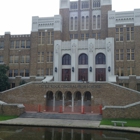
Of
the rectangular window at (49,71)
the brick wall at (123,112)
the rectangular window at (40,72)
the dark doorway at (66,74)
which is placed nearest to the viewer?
the brick wall at (123,112)

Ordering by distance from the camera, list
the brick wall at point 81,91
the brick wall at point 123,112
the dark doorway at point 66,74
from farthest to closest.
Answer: the dark doorway at point 66,74 → the brick wall at point 81,91 → the brick wall at point 123,112

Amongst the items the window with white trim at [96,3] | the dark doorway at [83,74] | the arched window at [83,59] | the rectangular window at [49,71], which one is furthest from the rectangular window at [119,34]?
the rectangular window at [49,71]

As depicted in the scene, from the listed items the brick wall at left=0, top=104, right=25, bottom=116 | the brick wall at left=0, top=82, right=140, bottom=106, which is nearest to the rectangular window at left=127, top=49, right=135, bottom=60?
the brick wall at left=0, top=82, right=140, bottom=106

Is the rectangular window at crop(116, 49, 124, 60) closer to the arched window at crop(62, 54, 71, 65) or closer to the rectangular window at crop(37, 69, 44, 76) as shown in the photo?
the arched window at crop(62, 54, 71, 65)

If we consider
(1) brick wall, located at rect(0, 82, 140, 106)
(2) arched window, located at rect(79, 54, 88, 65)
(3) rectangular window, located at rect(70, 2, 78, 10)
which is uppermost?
(3) rectangular window, located at rect(70, 2, 78, 10)

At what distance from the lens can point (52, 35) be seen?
4400 cm

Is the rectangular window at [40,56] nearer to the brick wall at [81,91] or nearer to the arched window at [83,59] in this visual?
the arched window at [83,59]

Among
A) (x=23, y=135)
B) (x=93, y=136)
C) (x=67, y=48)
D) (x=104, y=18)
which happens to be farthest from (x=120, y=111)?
A: (x=104, y=18)

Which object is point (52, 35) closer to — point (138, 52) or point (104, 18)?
point (104, 18)

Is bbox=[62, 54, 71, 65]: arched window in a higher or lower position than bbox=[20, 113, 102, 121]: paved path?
higher

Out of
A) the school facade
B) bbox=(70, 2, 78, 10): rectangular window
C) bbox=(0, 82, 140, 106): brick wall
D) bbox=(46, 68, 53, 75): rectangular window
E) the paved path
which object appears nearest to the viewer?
the paved path

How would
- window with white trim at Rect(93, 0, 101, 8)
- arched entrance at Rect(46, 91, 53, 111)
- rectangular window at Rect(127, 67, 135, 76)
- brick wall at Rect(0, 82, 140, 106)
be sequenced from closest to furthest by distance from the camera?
brick wall at Rect(0, 82, 140, 106)
arched entrance at Rect(46, 91, 53, 111)
rectangular window at Rect(127, 67, 135, 76)
window with white trim at Rect(93, 0, 101, 8)

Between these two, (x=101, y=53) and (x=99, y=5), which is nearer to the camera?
(x=101, y=53)

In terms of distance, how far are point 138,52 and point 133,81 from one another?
6130 mm
